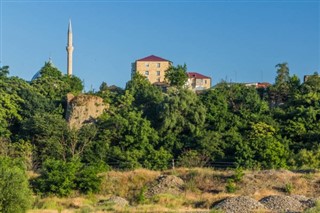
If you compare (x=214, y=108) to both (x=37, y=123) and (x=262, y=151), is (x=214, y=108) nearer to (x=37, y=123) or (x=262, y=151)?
(x=262, y=151)

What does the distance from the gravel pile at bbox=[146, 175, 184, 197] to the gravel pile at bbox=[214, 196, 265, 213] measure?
4.92 meters

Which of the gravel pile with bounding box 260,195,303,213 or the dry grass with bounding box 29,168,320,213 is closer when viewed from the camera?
the gravel pile with bounding box 260,195,303,213

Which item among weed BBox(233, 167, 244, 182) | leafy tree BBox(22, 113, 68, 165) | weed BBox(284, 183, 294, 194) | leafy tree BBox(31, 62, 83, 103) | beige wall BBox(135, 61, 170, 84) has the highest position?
beige wall BBox(135, 61, 170, 84)

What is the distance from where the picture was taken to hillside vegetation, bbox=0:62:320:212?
35.2 m

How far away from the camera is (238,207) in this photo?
80.1 ft

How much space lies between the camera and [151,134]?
4094cm

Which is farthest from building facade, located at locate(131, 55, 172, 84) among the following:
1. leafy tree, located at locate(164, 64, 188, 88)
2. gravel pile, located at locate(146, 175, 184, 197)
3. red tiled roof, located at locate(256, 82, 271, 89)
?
gravel pile, located at locate(146, 175, 184, 197)

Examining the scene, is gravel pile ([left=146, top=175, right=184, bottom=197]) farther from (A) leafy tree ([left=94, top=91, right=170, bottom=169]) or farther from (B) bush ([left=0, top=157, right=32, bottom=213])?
(B) bush ([left=0, top=157, right=32, bottom=213])

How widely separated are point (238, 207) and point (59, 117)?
2081 centimetres

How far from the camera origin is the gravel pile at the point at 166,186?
2997cm

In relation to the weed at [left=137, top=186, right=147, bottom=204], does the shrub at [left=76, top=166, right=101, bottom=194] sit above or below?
above

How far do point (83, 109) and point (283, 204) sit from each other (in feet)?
71.3

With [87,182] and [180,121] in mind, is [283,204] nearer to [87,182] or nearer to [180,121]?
[87,182]

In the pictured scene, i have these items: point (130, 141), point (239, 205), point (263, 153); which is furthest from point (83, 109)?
point (239, 205)
